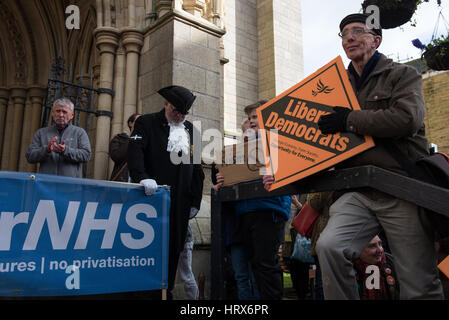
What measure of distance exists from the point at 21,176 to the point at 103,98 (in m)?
3.46

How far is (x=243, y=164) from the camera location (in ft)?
7.39

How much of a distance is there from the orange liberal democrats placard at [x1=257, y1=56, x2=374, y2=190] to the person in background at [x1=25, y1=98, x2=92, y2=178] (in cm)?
215

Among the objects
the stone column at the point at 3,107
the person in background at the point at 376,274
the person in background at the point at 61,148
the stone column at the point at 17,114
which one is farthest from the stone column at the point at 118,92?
the stone column at the point at 3,107

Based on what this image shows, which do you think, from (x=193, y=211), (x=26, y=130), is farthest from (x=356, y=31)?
(x=26, y=130)

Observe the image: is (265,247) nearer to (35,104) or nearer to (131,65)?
(131,65)

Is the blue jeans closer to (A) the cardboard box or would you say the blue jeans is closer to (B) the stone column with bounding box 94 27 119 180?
(A) the cardboard box

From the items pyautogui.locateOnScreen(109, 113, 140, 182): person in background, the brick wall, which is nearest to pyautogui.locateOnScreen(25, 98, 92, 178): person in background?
pyautogui.locateOnScreen(109, 113, 140, 182): person in background

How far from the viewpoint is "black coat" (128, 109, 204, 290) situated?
2906 mm

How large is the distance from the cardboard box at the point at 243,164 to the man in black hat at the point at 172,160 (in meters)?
0.75

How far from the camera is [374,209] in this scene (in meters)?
1.75

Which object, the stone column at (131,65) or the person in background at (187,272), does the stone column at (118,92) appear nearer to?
the stone column at (131,65)

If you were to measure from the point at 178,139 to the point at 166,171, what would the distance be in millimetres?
292

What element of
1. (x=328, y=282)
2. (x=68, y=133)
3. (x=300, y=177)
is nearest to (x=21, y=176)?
(x=68, y=133)
